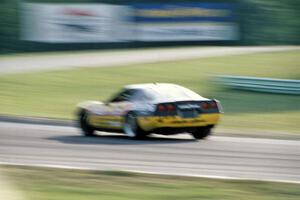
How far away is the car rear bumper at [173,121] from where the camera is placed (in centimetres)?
1623

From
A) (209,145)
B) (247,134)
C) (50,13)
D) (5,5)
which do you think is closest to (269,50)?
(50,13)

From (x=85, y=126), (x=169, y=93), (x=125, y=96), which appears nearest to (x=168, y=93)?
(x=169, y=93)

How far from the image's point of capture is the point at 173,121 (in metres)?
16.2

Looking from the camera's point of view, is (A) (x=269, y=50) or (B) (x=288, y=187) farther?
(A) (x=269, y=50)

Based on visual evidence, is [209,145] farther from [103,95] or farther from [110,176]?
[103,95]

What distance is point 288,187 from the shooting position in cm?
959

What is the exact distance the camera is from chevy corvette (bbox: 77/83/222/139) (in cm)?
1627

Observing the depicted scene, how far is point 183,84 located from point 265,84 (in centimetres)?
294

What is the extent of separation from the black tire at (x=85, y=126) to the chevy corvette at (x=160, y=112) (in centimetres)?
62

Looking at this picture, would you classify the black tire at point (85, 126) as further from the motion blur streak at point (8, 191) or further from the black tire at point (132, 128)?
the motion blur streak at point (8, 191)

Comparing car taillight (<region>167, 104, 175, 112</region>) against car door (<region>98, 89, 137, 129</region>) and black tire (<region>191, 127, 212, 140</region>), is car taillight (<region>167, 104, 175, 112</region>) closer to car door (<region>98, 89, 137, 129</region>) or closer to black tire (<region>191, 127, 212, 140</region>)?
black tire (<region>191, 127, 212, 140</region>)

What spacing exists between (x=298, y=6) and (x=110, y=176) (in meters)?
35.1

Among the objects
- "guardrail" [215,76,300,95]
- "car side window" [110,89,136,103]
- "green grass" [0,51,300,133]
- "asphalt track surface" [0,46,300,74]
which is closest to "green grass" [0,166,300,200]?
"car side window" [110,89,136,103]

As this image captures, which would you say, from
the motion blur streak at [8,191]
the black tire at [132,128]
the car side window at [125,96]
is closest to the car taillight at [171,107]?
the black tire at [132,128]
